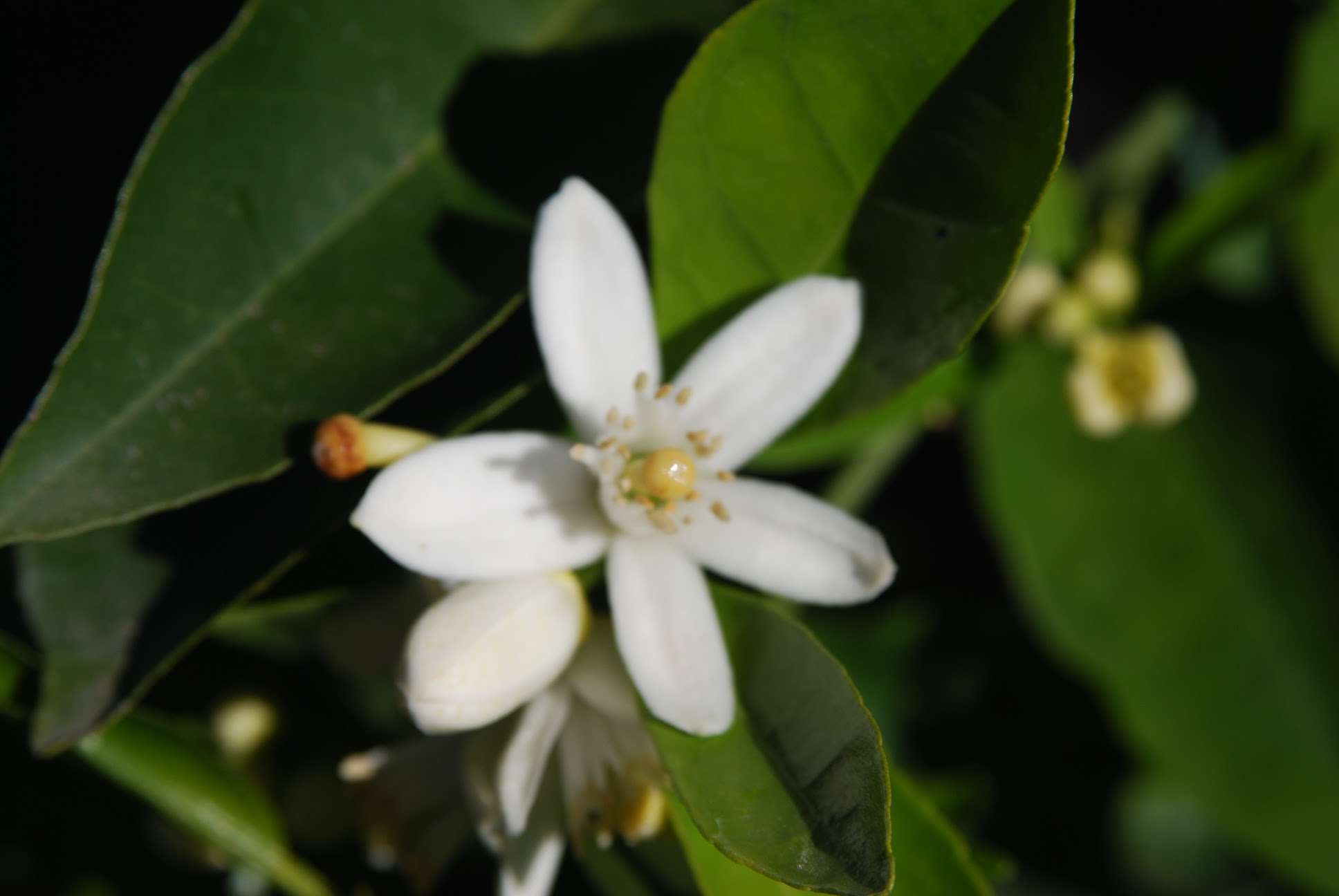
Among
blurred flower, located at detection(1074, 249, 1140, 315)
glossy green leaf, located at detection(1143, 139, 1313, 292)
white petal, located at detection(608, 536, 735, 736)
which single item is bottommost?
blurred flower, located at detection(1074, 249, 1140, 315)

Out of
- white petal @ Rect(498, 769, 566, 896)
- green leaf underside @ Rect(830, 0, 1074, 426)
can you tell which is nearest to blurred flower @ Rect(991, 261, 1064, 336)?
green leaf underside @ Rect(830, 0, 1074, 426)

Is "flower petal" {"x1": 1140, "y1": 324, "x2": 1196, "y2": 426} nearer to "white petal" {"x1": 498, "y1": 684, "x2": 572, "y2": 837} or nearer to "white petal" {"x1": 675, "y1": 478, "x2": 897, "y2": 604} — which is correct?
"white petal" {"x1": 675, "y1": 478, "x2": 897, "y2": 604}

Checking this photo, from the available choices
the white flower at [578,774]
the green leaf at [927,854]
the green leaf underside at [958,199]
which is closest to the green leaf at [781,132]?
the green leaf underside at [958,199]

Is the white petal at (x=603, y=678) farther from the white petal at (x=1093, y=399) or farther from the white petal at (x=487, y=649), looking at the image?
the white petal at (x=1093, y=399)

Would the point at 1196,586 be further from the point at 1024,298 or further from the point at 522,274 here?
the point at 522,274

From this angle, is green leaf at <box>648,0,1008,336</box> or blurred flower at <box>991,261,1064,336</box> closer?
green leaf at <box>648,0,1008,336</box>

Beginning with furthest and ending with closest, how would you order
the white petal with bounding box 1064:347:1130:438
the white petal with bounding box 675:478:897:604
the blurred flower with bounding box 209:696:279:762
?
the white petal with bounding box 1064:347:1130:438, the blurred flower with bounding box 209:696:279:762, the white petal with bounding box 675:478:897:604

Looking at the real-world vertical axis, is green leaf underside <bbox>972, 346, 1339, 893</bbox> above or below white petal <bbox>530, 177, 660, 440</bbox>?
below
